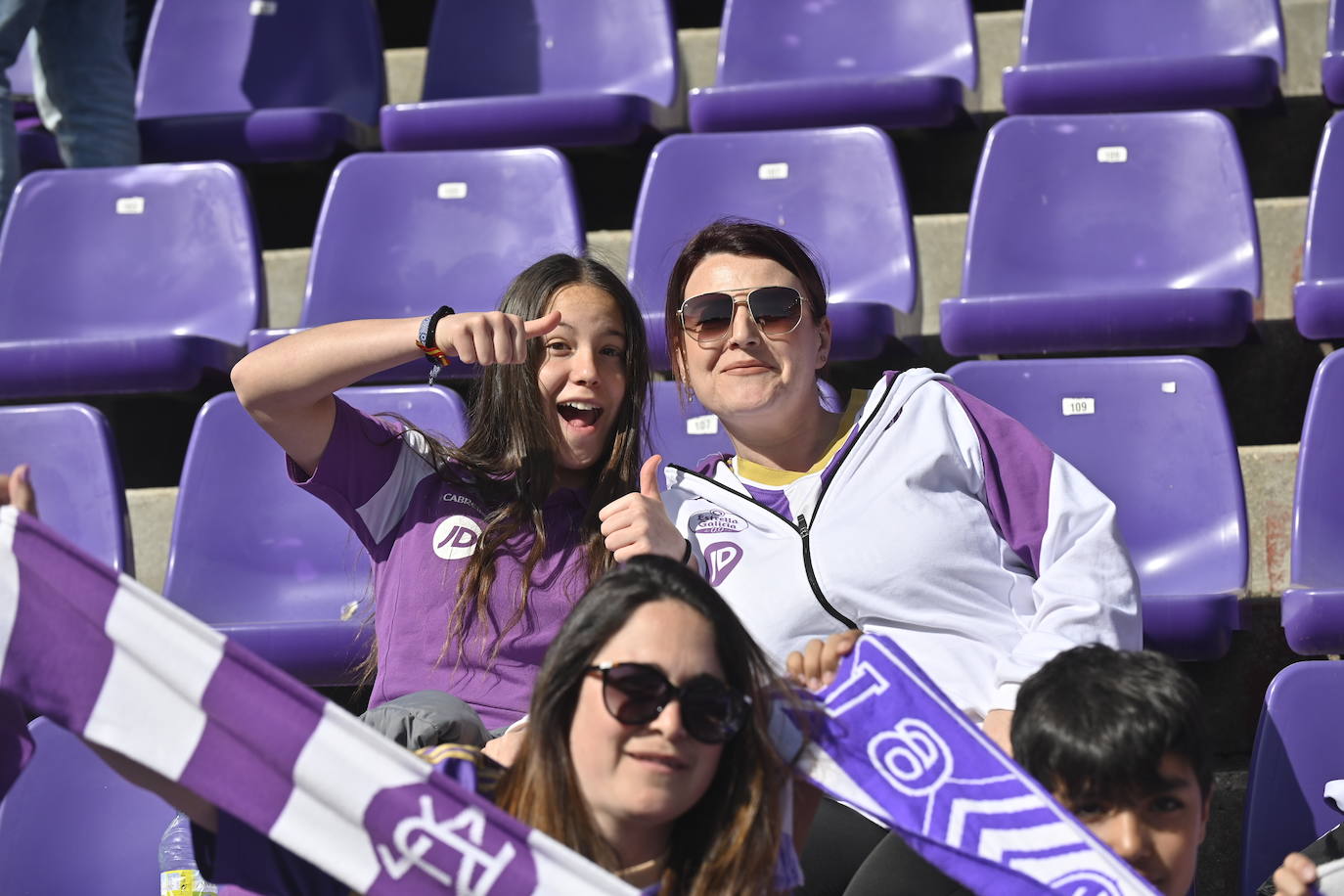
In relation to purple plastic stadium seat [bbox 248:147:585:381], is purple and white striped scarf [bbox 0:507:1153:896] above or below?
above

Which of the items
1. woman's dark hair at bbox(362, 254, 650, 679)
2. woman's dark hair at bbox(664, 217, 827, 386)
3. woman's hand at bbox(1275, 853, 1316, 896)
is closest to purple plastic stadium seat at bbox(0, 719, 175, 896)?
woman's dark hair at bbox(362, 254, 650, 679)

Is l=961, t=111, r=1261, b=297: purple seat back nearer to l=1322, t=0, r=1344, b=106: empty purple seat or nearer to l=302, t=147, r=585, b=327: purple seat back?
l=1322, t=0, r=1344, b=106: empty purple seat

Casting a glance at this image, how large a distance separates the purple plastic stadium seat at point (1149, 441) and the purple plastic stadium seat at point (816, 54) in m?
1.14

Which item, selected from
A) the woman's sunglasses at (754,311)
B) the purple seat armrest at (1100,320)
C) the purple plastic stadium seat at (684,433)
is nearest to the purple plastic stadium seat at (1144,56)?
the purple seat armrest at (1100,320)

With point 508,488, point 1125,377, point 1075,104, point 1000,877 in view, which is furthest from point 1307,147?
point 1000,877

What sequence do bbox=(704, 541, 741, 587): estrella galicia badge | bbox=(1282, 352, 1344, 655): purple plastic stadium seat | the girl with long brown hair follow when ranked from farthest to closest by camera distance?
bbox=(1282, 352, 1344, 655): purple plastic stadium seat
bbox=(704, 541, 741, 587): estrella galicia badge
the girl with long brown hair

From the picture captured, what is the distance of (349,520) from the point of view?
2.10 metres

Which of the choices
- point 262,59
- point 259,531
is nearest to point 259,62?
point 262,59

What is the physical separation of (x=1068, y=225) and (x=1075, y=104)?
0.49 m

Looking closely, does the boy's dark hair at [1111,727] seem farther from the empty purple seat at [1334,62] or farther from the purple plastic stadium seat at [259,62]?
the purple plastic stadium seat at [259,62]

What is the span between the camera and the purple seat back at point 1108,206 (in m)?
3.11

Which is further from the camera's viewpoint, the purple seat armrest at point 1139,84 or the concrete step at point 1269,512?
the purple seat armrest at point 1139,84

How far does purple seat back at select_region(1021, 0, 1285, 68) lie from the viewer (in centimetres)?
363

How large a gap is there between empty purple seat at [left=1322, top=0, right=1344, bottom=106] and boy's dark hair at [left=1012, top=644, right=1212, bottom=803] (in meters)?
2.33
